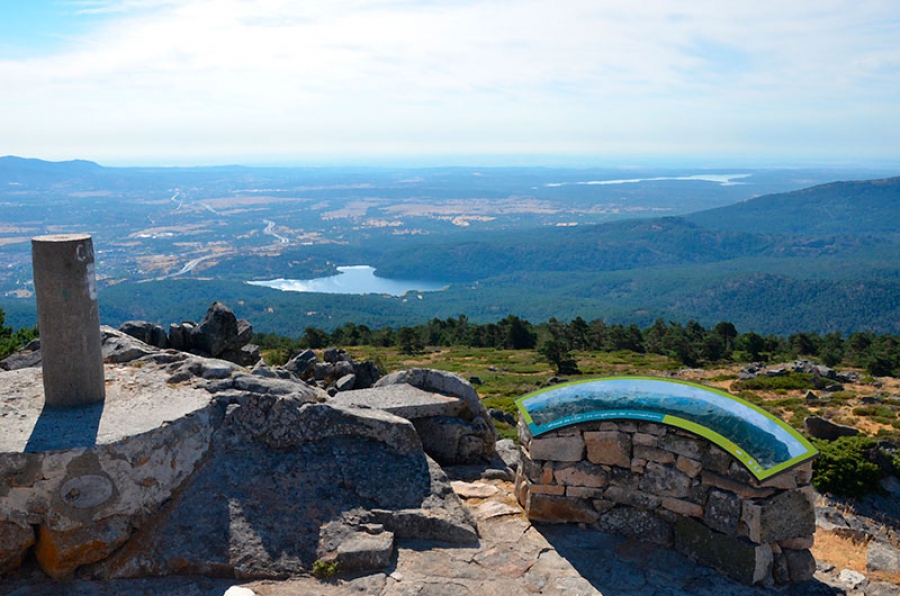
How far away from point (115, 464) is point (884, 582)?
9.90 m

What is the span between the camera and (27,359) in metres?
13.0

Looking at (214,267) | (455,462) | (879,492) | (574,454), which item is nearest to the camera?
(574,454)

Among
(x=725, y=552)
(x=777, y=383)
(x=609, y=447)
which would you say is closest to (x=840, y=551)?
(x=725, y=552)

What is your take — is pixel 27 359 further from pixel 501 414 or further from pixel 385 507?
pixel 501 414

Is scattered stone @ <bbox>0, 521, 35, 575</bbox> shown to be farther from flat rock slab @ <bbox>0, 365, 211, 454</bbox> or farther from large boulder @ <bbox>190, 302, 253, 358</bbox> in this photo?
large boulder @ <bbox>190, 302, 253, 358</bbox>

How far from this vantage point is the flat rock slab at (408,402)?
476 inches

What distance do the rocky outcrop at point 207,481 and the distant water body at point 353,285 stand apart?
148902 millimetres

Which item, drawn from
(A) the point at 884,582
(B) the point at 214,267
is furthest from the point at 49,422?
(B) the point at 214,267

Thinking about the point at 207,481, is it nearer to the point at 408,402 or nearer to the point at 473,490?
the point at 473,490

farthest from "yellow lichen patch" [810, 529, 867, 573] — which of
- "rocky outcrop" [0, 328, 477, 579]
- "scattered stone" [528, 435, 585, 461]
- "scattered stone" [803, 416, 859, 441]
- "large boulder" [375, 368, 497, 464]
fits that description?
"scattered stone" [803, 416, 859, 441]

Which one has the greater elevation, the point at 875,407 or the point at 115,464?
the point at 115,464

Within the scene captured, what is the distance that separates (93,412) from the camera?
8.97 m

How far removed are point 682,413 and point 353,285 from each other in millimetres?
171779

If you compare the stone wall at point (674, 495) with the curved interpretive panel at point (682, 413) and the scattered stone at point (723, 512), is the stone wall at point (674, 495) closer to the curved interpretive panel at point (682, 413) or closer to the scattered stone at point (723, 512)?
the scattered stone at point (723, 512)
